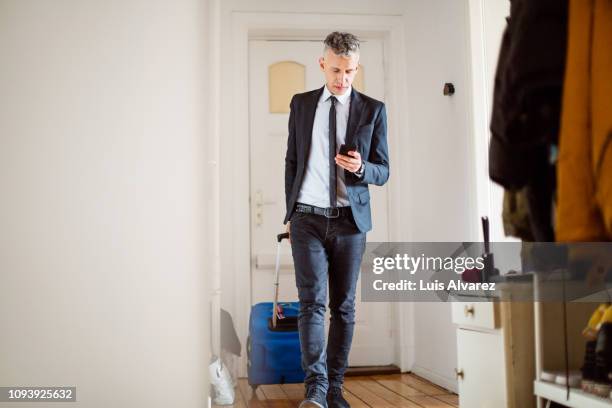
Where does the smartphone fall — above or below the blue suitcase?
above

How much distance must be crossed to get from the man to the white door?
121cm

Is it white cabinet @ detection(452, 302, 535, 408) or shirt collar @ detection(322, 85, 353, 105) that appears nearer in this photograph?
white cabinet @ detection(452, 302, 535, 408)

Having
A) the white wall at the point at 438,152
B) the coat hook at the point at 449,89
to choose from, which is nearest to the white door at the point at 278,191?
the white wall at the point at 438,152

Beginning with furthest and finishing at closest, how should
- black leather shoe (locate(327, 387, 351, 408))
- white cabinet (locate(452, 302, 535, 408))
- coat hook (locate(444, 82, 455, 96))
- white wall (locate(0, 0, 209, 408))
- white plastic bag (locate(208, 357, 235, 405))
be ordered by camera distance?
coat hook (locate(444, 82, 455, 96)) → white plastic bag (locate(208, 357, 235, 405)) → black leather shoe (locate(327, 387, 351, 408)) → white cabinet (locate(452, 302, 535, 408)) → white wall (locate(0, 0, 209, 408))

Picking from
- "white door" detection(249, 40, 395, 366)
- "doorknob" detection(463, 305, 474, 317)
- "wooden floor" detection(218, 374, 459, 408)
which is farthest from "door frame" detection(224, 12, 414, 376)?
"doorknob" detection(463, 305, 474, 317)

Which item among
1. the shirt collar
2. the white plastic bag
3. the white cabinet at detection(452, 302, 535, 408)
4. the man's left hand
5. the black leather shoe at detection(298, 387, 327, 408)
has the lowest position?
the white plastic bag

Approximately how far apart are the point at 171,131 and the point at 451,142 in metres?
1.82

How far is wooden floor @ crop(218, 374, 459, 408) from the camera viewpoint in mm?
2848

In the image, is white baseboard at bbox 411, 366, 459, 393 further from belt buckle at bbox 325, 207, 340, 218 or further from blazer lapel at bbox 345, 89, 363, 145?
blazer lapel at bbox 345, 89, 363, 145

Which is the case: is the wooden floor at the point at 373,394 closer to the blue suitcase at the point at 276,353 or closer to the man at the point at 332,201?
the blue suitcase at the point at 276,353

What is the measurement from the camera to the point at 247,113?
146 inches

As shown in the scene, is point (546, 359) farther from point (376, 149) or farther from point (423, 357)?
point (423, 357)

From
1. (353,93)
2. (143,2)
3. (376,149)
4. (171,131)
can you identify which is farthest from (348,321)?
(143,2)

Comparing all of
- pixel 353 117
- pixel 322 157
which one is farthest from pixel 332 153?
pixel 353 117
